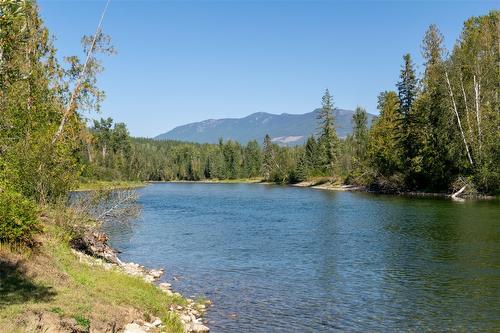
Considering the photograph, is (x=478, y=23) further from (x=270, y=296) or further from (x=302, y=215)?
(x=270, y=296)

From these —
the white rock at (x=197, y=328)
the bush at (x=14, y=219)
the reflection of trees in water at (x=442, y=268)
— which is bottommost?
the white rock at (x=197, y=328)

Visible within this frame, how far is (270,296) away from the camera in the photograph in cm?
2325

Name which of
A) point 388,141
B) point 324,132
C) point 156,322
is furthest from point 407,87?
point 156,322

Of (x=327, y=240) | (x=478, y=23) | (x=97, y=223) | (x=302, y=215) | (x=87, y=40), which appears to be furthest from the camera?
(x=478, y=23)

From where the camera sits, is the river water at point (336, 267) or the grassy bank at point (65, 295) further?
the river water at point (336, 267)

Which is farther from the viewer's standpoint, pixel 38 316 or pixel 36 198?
pixel 36 198

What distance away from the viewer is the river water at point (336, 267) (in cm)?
1997

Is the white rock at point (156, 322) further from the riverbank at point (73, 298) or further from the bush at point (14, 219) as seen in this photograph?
the bush at point (14, 219)

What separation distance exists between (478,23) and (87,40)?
270ft

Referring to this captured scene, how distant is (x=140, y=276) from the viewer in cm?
2492

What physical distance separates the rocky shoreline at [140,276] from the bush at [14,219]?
13.8ft

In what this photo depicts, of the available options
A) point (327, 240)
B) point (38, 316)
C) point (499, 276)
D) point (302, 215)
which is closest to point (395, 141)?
point (302, 215)

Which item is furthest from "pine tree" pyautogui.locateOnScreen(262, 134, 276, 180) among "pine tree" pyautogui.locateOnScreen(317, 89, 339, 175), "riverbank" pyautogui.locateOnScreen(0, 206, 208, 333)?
"riverbank" pyautogui.locateOnScreen(0, 206, 208, 333)

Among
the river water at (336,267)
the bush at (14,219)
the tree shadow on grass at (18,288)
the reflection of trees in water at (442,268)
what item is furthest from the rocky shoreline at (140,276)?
the reflection of trees in water at (442,268)
